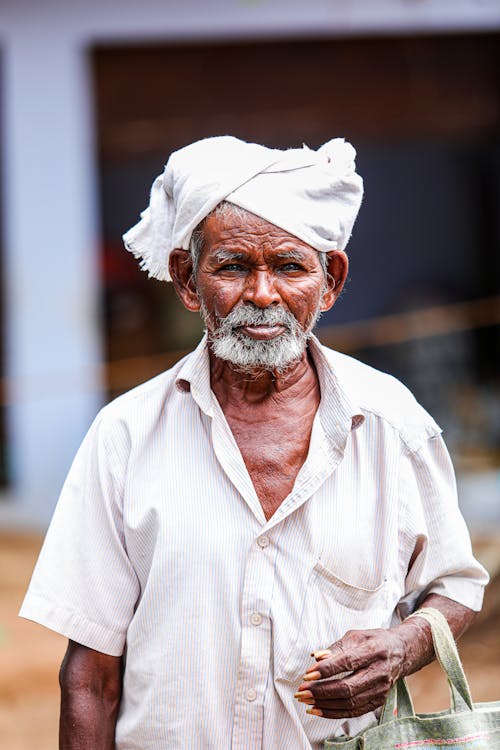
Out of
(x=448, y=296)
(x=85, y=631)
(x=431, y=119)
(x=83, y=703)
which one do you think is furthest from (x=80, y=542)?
(x=448, y=296)

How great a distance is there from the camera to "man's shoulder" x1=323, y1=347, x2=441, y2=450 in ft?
6.31

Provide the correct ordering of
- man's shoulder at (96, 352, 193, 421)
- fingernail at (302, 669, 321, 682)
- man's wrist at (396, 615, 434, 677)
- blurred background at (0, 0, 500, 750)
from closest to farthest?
fingernail at (302, 669, 321, 682), man's wrist at (396, 615, 434, 677), man's shoulder at (96, 352, 193, 421), blurred background at (0, 0, 500, 750)

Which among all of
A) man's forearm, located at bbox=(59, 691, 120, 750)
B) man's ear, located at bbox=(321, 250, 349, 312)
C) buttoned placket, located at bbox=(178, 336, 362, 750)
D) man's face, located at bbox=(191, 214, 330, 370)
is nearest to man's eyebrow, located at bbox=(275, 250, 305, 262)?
man's face, located at bbox=(191, 214, 330, 370)

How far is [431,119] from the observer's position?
7973 millimetres

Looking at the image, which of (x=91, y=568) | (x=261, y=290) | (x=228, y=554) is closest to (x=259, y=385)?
(x=261, y=290)

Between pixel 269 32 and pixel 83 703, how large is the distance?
6.19m

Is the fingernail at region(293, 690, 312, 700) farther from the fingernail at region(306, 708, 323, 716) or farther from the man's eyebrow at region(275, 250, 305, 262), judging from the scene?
the man's eyebrow at region(275, 250, 305, 262)

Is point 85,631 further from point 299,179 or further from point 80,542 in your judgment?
point 299,179

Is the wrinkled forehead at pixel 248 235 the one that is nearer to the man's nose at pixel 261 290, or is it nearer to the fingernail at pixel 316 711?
the man's nose at pixel 261 290

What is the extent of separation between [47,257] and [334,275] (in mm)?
5649

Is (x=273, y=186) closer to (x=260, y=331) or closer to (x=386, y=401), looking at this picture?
(x=260, y=331)

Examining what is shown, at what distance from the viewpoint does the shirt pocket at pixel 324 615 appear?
180 cm

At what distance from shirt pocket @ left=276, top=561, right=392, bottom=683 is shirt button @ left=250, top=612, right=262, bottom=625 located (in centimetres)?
7

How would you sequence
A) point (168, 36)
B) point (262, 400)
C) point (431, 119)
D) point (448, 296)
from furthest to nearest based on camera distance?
point (448, 296) < point (431, 119) < point (168, 36) < point (262, 400)
